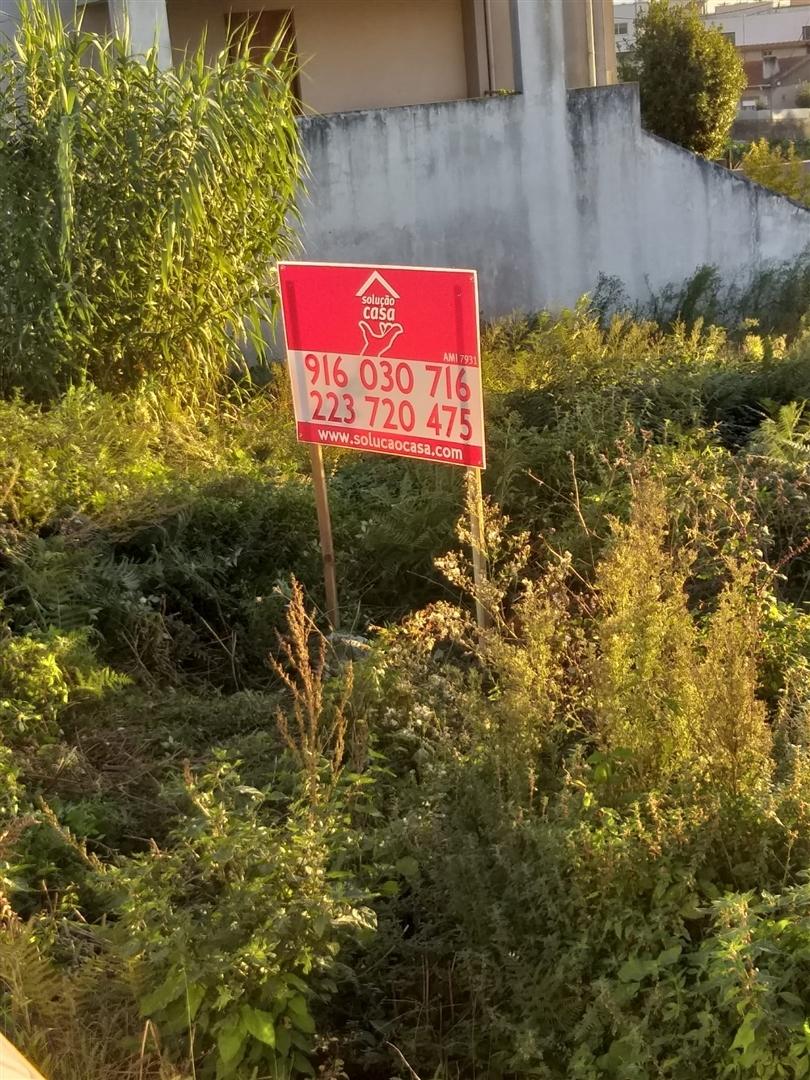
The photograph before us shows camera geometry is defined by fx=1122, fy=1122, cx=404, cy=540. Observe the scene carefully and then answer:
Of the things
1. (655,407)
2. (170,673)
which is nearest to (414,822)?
(170,673)

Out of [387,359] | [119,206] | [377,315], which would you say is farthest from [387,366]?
[119,206]

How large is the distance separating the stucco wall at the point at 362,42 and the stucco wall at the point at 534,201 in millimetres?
3053

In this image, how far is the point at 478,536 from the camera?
143 inches

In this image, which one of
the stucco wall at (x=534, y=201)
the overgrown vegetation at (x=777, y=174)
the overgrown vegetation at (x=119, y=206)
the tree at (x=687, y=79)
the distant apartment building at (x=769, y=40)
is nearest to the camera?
the overgrown vegetation at (x=119, y=206)

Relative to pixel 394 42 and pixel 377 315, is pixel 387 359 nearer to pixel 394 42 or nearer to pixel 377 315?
pixel 377 315

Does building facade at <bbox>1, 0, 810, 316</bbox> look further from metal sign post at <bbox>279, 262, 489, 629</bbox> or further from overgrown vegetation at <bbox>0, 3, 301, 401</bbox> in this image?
metal sign post at <bbox>279, 262, 489, 629</bbox>

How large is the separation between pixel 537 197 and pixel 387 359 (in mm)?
6574

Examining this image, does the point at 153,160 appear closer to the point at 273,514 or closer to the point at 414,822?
the point at 273,514

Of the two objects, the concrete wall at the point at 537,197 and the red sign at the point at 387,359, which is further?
the concrete wall at the point at 537,197

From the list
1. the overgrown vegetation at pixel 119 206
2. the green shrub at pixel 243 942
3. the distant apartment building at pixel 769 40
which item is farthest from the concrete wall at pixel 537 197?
the distant apartment building at pixel 769 40

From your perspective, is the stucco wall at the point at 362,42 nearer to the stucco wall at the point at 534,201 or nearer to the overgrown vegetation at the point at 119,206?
the stucco wall at the point at 534,201

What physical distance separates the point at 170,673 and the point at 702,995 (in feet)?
8.42

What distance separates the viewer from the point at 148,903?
2.50m

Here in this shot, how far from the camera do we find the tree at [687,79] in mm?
13445
